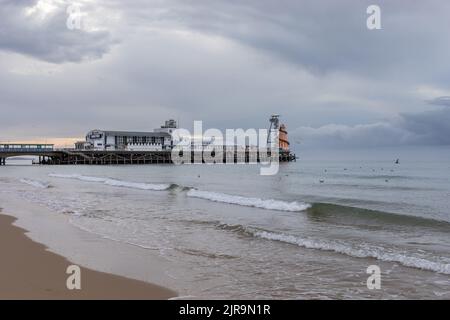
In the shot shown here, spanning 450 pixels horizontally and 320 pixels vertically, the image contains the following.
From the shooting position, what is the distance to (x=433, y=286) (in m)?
7.65

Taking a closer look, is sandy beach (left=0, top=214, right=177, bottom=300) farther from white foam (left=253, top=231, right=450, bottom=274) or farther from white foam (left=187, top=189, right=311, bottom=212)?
white foam (left=187, top=189, right=311, bottom=212)

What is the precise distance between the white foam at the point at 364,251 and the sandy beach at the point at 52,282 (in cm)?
494

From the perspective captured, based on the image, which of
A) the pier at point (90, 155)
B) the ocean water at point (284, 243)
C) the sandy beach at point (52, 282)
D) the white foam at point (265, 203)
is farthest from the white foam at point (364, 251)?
the pier at point (90, 155)

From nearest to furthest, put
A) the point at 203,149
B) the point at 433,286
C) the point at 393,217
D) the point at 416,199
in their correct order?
1. the point at 433,286
2. the point at 393,217
3. the point at 416,199
4. the point at 203,149

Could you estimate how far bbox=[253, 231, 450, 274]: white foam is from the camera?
8945mm

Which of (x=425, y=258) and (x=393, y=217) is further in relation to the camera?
(x=393, y=217)

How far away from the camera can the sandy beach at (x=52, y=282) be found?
6.65 metres

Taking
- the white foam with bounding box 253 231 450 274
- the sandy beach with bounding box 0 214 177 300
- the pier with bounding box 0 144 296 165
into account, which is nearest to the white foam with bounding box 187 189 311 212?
the white foam with bounding box 253 231 450 274

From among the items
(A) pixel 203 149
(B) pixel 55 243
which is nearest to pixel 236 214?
(B) pixel 55 243

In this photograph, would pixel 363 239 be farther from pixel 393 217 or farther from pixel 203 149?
pixel 203 149

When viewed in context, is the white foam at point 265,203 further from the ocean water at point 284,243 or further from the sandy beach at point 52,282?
the sandy beach at point 52,282

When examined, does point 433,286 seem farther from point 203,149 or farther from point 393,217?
point 203,149

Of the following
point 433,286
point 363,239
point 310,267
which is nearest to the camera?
point 433,286
